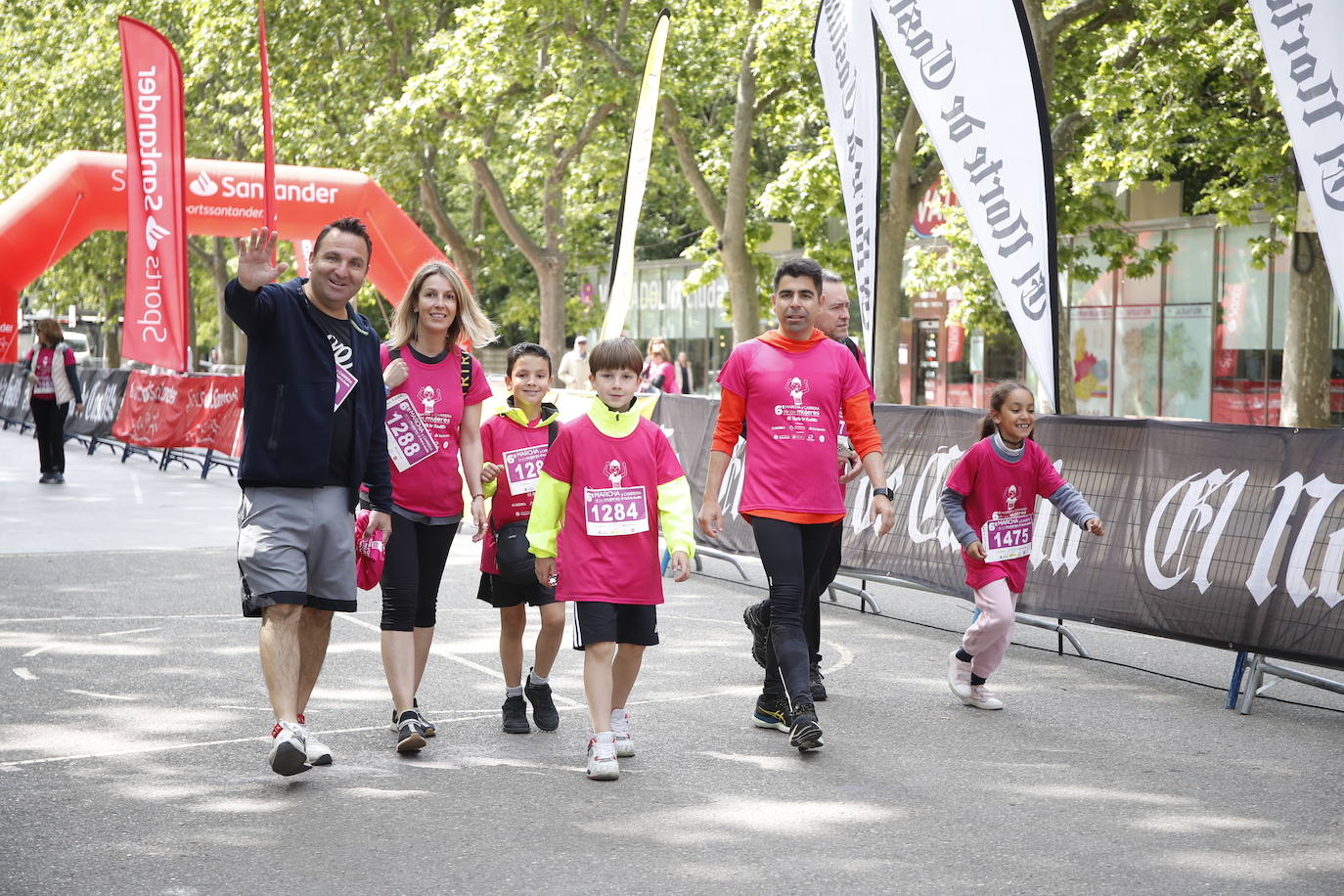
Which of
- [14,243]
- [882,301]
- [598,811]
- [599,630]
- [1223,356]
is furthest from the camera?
[1223,356]

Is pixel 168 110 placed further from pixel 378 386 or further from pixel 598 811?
A: pixel 598 811

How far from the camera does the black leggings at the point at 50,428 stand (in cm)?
1822

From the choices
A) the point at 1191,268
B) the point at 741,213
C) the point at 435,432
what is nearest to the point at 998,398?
the point at 435,432

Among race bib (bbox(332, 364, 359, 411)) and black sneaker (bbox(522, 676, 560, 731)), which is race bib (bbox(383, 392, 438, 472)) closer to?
race bib (bbox(332, 364, 359, 411))

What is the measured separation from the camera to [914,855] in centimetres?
471

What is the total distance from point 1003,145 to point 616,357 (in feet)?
11.3

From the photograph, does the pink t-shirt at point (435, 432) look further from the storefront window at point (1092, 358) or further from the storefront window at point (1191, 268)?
the storefront window at point (1092, 358)

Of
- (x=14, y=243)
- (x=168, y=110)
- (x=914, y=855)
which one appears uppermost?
(x=168, y=110)

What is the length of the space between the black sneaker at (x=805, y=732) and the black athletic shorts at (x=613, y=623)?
671mm

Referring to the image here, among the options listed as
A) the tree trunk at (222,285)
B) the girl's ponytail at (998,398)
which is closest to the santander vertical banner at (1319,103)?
the girl's ponytail at (998,398)

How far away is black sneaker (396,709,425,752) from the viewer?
19.3 feet

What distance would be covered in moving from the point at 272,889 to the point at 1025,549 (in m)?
4.12

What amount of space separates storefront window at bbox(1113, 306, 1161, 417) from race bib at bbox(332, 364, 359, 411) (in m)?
25.2

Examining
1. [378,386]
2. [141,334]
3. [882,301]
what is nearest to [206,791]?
[378,386]
